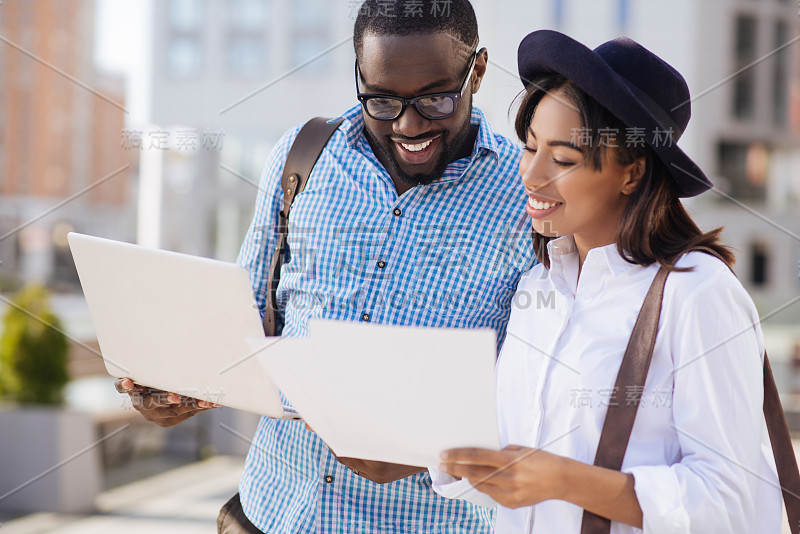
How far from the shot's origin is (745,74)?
16.7m

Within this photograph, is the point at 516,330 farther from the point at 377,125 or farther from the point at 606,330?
the point at 377,125

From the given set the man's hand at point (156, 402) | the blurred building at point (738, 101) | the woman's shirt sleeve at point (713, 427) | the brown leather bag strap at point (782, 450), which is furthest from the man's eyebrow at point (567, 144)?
the blurred building at point (738, 101)

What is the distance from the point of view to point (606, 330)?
104 cm

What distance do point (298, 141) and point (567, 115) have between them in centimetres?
60

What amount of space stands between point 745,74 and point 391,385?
58.7ft

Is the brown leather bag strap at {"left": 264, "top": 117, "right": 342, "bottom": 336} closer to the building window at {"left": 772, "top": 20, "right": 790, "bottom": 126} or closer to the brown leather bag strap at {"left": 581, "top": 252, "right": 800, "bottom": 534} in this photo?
the brown leather bag strap at {"left": 581, "top": 252, "right": 800, "bottom": 534}

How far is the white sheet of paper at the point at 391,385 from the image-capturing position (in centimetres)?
86

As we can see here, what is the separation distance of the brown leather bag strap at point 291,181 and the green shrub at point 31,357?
3475 mm

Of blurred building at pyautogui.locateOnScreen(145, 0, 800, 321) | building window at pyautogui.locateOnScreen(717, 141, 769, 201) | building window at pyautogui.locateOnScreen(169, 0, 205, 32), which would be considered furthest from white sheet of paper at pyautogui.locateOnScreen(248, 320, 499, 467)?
building window at pyautogui.locateOnScreen(717, 141, 769, 201)

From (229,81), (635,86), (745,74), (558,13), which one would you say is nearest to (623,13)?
(558,13)

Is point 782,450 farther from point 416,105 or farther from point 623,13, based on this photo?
point 623,13

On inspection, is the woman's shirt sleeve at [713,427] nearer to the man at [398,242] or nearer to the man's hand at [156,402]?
the man at [398,242]

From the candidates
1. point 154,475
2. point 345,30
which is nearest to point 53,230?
point 345,30

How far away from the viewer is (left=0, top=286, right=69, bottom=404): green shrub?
452 centimetres
